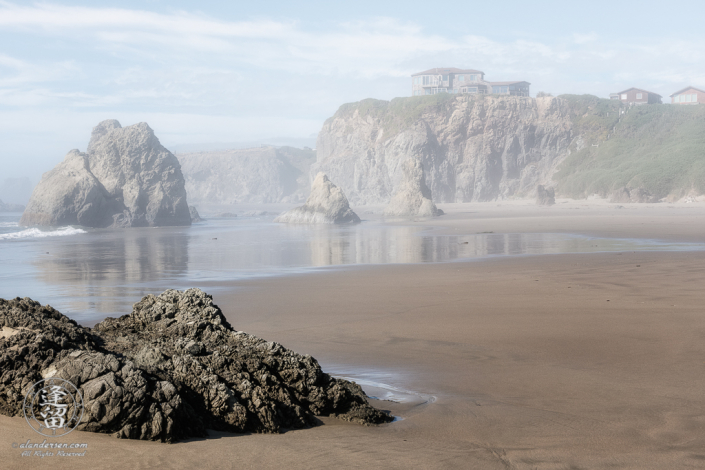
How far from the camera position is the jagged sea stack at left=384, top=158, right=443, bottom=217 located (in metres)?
49.6

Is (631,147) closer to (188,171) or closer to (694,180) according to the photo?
(694,180)

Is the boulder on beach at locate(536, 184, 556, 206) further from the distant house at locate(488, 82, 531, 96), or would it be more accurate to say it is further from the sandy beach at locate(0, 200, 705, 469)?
the distant house at locate(488, 82, 531, 96)

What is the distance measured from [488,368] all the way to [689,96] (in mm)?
101608

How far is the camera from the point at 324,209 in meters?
43.8

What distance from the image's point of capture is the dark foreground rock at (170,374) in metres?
3.21

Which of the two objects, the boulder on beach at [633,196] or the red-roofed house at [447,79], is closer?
the boulder on beach at [633,196]

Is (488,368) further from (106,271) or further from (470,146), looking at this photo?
(470,146)

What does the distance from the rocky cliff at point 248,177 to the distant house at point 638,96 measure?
6017 cm

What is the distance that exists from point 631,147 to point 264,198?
7680cm

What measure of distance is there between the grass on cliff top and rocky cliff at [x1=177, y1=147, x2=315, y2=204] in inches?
2307

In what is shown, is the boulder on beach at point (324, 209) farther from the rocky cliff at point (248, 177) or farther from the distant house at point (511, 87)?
the rocky cliff at point (248, 177)
